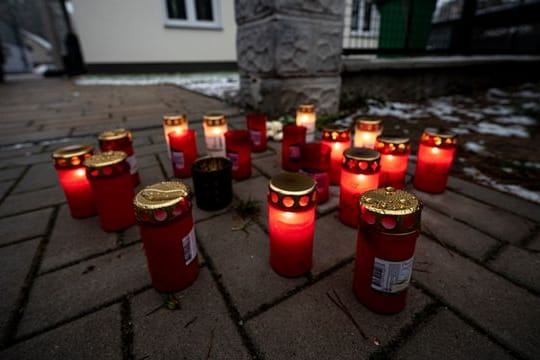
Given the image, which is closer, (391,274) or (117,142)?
(391,274)

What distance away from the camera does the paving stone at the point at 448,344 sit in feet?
2.68

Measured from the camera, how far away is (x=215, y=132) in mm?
2139

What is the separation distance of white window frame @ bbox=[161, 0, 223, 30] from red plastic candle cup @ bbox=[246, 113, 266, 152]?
28.3 feet

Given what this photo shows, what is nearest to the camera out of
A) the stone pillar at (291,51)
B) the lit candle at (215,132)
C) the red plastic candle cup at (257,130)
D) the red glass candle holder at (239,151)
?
the red glass candle holder at (239,151)

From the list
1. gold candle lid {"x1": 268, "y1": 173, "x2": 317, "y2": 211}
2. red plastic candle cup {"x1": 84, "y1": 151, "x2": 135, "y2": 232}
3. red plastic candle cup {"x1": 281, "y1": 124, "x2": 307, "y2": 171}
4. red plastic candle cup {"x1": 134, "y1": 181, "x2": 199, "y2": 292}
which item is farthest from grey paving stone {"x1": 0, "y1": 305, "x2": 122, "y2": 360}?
red plastic candle cup {"x1": 281, "y1": 124, "x2": 307, "y2": 171}

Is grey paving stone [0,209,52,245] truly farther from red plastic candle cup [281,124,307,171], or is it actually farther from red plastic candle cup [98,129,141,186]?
red plastic candle cup [281,124,307,171]

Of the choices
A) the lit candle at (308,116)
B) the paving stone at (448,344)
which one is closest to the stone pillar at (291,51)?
the lit candle at (308,116)

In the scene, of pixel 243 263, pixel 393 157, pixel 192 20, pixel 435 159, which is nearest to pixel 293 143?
pixel 393 157

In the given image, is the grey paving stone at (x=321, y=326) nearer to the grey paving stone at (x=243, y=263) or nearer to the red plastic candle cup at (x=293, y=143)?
the grey paving stone at (x=243, y=263)

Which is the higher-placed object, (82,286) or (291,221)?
(291,221)

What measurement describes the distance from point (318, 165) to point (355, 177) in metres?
0.32

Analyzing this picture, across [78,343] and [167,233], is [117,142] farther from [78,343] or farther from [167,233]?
[78,343]

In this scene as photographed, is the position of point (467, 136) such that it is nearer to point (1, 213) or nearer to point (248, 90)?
point (248, 90)

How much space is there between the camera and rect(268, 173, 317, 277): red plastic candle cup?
968 mm
